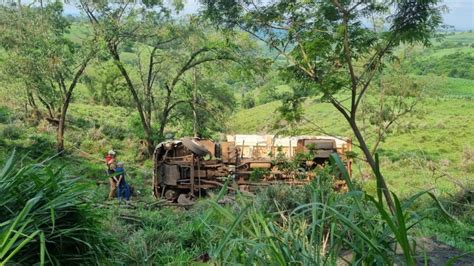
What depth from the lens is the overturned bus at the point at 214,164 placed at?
1474 cm

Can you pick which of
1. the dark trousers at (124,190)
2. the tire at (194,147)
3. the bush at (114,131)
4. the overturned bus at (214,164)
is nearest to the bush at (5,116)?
the bush at (114,131)

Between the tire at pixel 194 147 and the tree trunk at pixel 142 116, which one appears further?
the tree trunk at pixel 142 116

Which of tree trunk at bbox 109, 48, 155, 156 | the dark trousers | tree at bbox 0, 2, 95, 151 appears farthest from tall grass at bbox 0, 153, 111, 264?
tree trunk at bbox 109, 48, 155, 156

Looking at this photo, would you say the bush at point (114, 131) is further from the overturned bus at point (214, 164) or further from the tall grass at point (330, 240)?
the tall grass at point (330, 240)

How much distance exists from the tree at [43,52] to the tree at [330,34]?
38.7 ft

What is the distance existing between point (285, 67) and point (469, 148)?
24.0 m

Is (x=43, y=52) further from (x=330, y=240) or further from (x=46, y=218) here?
(x=330, y=240)

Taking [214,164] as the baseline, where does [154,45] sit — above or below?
above

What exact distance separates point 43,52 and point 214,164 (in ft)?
36.4

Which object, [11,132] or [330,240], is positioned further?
[11,132]

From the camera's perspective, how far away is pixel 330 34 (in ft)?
32.9

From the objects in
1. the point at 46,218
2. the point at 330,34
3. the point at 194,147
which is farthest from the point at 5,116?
the point at 46,218

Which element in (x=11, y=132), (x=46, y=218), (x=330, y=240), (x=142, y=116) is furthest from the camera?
(x=11, y=132)

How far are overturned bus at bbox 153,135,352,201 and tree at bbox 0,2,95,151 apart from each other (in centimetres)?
801
